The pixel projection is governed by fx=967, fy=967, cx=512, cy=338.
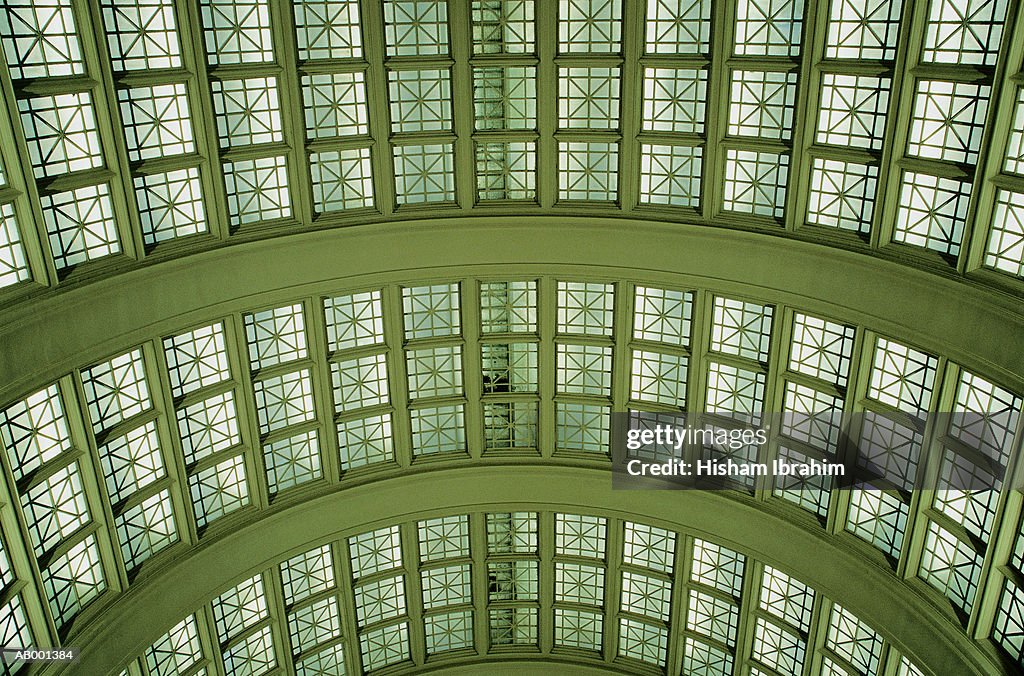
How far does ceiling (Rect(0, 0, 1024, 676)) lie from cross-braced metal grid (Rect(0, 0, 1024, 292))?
3.8 inches

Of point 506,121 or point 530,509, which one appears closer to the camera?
point 506,121

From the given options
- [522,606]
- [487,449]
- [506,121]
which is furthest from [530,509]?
[506,121]

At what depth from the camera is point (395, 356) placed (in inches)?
1399

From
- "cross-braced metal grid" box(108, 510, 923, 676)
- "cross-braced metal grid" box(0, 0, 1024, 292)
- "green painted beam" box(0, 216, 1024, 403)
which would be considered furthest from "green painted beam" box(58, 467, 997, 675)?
"cross-braced metal grid" box(0, 0, 1024, 292)

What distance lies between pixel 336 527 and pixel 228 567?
4.41 meters

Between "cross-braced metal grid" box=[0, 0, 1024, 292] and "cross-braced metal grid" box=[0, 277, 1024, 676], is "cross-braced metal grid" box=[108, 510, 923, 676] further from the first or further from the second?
"cross-braced metal grid" box=[0, 0, 1024, 292]

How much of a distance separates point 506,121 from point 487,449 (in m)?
13.6

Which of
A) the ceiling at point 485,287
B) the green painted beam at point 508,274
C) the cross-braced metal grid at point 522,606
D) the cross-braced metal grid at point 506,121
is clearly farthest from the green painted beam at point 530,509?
the cross-braced metal grid at point 506,121

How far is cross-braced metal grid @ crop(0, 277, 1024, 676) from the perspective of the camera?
1125 inches

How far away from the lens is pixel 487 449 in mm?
38969

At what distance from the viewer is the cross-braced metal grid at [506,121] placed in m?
25.2

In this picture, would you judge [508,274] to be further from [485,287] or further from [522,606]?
[522,606]

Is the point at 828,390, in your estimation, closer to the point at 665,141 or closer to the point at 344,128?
the point at 665,141

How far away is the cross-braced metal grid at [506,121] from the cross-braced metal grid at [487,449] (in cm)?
349
